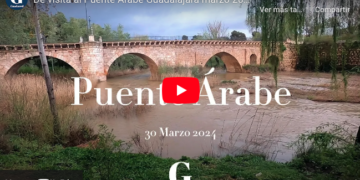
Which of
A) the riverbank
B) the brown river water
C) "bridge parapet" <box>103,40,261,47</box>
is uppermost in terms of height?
"bridge parapet" <box>103,40,261,47</box>

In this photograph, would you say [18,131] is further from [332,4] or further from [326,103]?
[326,103]

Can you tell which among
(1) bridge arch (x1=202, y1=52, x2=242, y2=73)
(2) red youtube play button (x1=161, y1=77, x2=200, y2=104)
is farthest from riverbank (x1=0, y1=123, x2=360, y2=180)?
(1) bridge arch (x1=202, y1=52, x2=242, y2=73)

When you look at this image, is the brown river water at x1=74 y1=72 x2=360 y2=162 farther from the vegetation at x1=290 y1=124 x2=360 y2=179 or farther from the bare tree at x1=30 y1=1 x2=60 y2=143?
the bare tree at x1=30 y1=1 x2=60 y2=143

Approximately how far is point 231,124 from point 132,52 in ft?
57.0

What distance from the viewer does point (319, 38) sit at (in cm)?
450

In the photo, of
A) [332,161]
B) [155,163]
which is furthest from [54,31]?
[332,161]

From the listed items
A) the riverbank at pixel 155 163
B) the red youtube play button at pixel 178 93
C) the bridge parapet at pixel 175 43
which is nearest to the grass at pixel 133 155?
the riverbank at pixel 155 163

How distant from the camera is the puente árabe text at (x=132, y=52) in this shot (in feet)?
A: 65.8

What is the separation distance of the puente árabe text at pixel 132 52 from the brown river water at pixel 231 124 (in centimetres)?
935

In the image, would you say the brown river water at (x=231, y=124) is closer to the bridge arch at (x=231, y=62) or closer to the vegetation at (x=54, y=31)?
the vegetation at (x=54, y=31)

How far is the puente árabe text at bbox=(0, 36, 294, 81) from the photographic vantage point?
2006cm

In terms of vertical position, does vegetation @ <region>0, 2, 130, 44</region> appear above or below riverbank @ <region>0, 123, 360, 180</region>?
above

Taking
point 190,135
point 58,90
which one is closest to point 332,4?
point 190,135

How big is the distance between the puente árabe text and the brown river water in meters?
9.35
